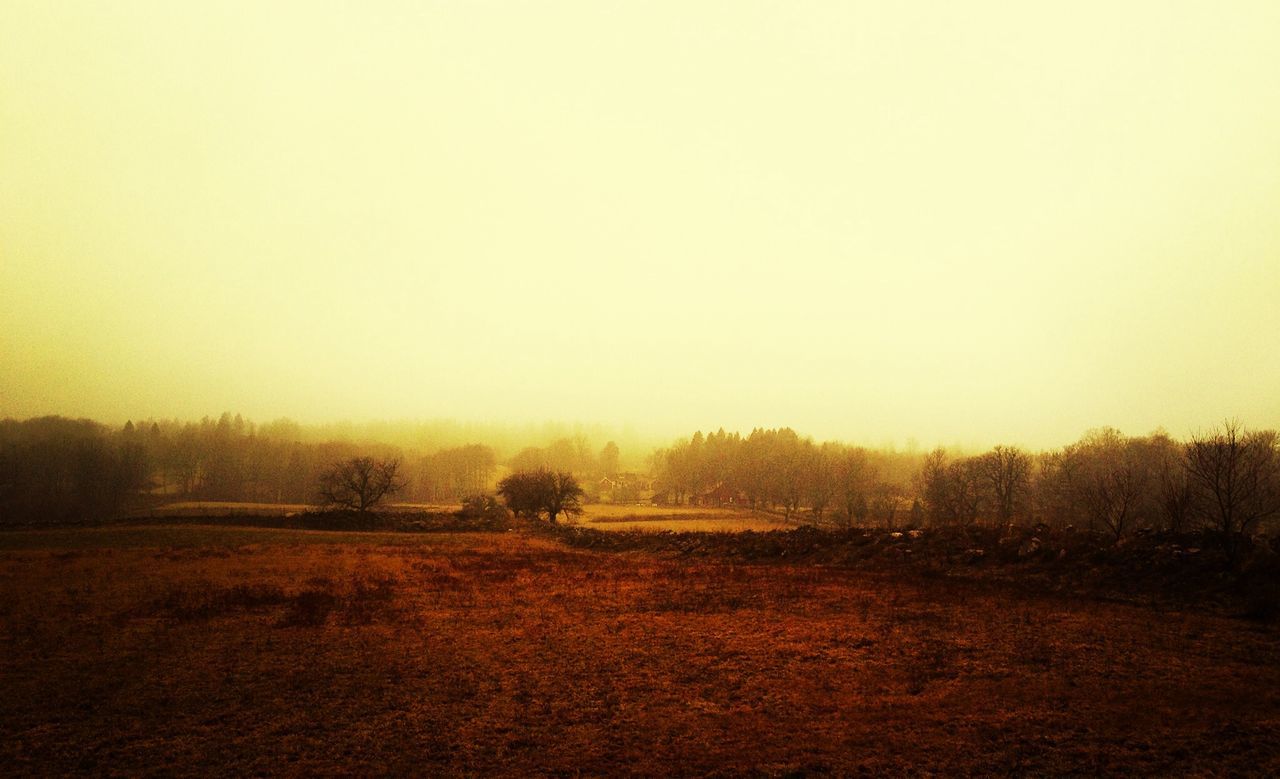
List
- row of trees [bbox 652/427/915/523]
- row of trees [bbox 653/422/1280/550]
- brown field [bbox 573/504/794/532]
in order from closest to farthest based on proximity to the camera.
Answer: row of trees [bbox 653/422/1280/550] < brown field [bbox 573/504/794/532] < row of trees [bbox 652/427/915/523]

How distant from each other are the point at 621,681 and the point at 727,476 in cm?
11107

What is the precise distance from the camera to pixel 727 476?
119125 millimetres

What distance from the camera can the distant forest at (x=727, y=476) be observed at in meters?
56.3

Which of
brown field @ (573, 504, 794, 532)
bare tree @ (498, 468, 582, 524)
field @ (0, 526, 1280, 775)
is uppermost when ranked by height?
field @ (0, 526, 1280, 775)

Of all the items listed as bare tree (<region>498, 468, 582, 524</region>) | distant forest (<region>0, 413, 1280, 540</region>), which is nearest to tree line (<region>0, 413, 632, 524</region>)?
distant forest (<region>0, 413, 1280, 540</region>)

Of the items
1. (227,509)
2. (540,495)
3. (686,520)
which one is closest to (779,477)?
(686,520)

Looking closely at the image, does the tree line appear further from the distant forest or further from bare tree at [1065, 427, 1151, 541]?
bare tree at [1065, 427, 1151, 541]

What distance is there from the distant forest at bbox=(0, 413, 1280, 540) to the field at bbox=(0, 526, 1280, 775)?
1494 cm

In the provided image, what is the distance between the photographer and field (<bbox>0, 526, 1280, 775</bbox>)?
25.0 feet

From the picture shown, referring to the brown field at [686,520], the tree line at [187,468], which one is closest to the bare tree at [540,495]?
the brown field at [686,520]

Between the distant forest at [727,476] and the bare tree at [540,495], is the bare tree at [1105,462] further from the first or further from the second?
the bare tree at [540,495]

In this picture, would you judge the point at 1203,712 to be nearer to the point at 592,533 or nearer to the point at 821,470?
the point at 592,533

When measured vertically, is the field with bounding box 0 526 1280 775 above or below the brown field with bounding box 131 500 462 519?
above

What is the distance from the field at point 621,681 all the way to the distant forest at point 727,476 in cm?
1494
